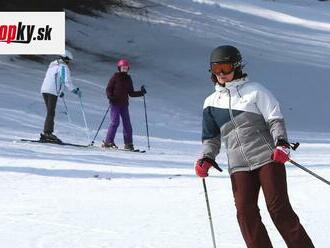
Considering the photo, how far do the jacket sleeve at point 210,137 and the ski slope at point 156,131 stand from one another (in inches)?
44.3

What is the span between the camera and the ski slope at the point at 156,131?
668 cm

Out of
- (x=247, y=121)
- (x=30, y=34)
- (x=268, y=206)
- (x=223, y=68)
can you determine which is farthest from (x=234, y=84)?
(x=30, y=34)

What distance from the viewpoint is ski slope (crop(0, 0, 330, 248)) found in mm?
6676

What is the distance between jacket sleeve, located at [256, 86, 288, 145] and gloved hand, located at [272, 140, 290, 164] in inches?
1.7

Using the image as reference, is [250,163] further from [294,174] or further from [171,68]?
[171,68]

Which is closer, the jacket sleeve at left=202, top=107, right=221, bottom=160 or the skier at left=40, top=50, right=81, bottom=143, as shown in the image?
the jacket sleeve at left=202, top=107, right=221, bottom=160

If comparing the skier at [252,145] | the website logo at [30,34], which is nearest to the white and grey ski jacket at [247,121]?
the skier at [252,145]

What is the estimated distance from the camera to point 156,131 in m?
16.4

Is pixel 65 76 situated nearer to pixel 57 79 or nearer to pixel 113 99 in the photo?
pixel 57 79

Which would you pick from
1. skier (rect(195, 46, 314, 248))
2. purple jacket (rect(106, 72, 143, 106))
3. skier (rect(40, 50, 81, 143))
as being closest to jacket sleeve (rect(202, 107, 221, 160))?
skier (rect(195, 46, 314, 248))

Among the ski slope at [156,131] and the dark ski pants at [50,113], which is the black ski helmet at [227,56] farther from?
the dark ski pants at [50,113]

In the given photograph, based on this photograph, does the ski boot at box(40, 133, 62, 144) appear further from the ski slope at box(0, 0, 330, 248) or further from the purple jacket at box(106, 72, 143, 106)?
the purple jacket at box(106, 72, 143, 106)

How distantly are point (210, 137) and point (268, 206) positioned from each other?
2.14 feet

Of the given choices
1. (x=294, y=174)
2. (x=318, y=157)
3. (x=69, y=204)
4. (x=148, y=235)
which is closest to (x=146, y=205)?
(x=69, y=204)
